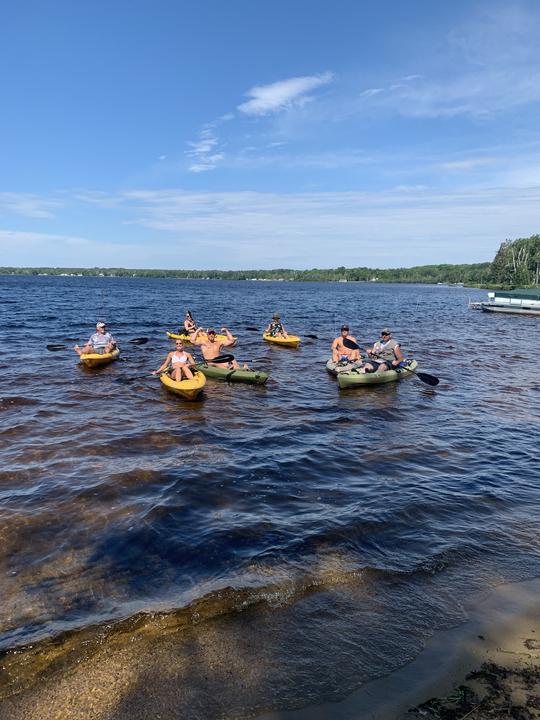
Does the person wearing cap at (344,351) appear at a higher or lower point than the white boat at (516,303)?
lower

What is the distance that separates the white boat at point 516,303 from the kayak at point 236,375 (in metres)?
43.6

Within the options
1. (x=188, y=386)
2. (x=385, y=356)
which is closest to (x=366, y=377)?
(x=385, y=356)

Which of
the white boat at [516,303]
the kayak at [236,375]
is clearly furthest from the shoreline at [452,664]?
the white boat at [516,303]

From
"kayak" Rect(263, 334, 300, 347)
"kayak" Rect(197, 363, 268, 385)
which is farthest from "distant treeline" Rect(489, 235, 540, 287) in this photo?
"kayak" Rect(197, 363, 268, 385)

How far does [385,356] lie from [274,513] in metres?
11.5

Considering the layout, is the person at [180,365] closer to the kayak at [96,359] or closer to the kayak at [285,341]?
the kayak at [96,359]

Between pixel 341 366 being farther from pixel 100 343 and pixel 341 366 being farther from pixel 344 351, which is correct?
pixel 100 343

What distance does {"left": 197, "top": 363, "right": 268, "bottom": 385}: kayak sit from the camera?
15492 mm

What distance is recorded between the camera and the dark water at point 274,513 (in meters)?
5.02

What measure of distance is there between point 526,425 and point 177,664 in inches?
421

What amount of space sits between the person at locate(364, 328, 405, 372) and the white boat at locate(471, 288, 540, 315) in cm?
3889

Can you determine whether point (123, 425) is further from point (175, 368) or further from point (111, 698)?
point (111, 698)

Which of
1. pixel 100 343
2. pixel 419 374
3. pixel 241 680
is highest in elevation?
pixel 100 343

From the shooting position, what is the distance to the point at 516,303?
5347cm
